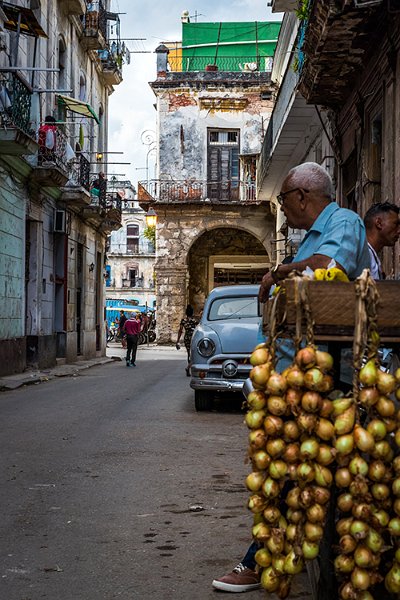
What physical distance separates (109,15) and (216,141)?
8.87 metres

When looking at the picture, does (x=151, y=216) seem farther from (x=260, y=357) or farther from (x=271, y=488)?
(x=271, y=488)

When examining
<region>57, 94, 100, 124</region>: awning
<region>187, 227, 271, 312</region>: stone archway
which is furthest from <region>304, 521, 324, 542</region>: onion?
<region>187, 227, 271, 312</region>: stone archway

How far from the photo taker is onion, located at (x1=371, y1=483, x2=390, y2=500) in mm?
2473

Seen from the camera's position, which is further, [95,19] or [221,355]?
[95,19]

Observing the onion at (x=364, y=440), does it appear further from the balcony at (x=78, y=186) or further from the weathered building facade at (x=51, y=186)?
the balcony at (x=78, y=186)

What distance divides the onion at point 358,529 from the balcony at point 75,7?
2257 cm

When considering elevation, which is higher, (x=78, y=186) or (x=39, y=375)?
(x=78, y=186)

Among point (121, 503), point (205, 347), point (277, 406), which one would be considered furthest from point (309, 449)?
point (205, 347)

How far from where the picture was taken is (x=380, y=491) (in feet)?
8.11

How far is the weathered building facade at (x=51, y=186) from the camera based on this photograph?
17000 mm

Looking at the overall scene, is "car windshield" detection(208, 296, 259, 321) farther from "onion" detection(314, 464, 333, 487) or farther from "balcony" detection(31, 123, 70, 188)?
"onion" detection(314, 464, 333, 487)

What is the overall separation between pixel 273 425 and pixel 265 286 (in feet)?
3.33

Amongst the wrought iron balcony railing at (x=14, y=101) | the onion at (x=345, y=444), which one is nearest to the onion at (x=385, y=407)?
the onion at (x=345, y=444)

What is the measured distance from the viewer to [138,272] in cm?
6831
